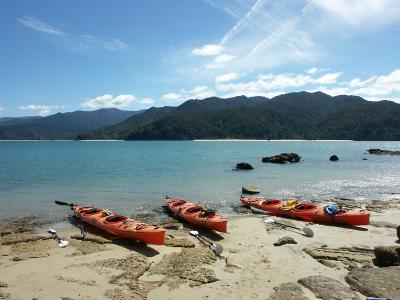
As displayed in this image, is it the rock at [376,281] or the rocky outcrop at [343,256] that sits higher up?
the rock at [376,281]

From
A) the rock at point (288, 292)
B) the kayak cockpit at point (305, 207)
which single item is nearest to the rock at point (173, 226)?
the kayak cockpit at point (305, 207)

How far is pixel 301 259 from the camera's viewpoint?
15.7m

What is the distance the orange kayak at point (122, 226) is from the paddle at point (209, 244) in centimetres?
239

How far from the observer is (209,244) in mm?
18125

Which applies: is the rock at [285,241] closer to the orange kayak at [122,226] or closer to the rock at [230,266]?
the rock at [230,266]

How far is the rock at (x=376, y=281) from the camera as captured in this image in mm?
11670

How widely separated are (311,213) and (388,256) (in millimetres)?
9516

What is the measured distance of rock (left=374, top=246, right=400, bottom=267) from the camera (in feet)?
46.3

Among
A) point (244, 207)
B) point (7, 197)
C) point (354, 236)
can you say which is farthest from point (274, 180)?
point (7, 197)

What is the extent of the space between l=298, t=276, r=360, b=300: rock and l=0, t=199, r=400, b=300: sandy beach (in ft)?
0.12

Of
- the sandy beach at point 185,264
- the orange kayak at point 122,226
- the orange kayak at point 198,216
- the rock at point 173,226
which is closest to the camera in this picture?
the sandy beach at point 185,264

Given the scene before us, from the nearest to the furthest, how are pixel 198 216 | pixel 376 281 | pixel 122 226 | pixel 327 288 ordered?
pixel 327 288 < pixel 376 281 < pixel 122 226 < pixel 198 216

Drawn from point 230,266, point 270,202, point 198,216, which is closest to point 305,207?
point 270,202

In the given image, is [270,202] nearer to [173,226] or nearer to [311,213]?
[311,213]
